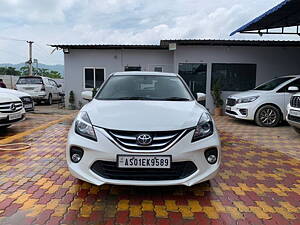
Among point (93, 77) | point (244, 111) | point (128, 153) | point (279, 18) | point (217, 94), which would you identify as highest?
point (279, 18)

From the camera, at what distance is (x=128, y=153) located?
259 centimetres

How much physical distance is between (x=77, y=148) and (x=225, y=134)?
192 inches

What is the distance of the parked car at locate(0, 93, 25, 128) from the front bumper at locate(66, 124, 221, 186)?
3.78 metres

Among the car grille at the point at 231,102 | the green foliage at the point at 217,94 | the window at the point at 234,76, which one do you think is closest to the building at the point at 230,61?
the window at the point at 234,76

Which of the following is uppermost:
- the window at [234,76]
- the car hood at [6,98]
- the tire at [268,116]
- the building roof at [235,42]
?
the building roof at [235,42]

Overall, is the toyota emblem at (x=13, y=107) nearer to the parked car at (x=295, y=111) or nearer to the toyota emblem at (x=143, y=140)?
the toyota emblem at (x=143, y=140)

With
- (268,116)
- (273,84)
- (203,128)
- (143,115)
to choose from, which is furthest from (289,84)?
(143,115)

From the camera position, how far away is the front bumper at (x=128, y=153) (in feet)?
8.58

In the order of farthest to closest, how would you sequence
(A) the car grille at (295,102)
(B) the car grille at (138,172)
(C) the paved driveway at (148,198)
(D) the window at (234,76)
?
1. (D) the window at (234,76)
2. (A) the car grille at (295,102)
3. (B) the car grille at (138,172)
4. (C) the paved driveway at (148,198)

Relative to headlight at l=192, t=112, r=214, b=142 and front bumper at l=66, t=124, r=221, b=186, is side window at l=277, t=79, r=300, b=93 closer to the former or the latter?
headlight at l=192, t=112, r=214, b=142

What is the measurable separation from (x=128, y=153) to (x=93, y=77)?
10.9 m

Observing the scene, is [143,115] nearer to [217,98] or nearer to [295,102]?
[295,102]

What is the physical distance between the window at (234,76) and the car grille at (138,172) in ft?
31.1

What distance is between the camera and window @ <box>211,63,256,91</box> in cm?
1161
